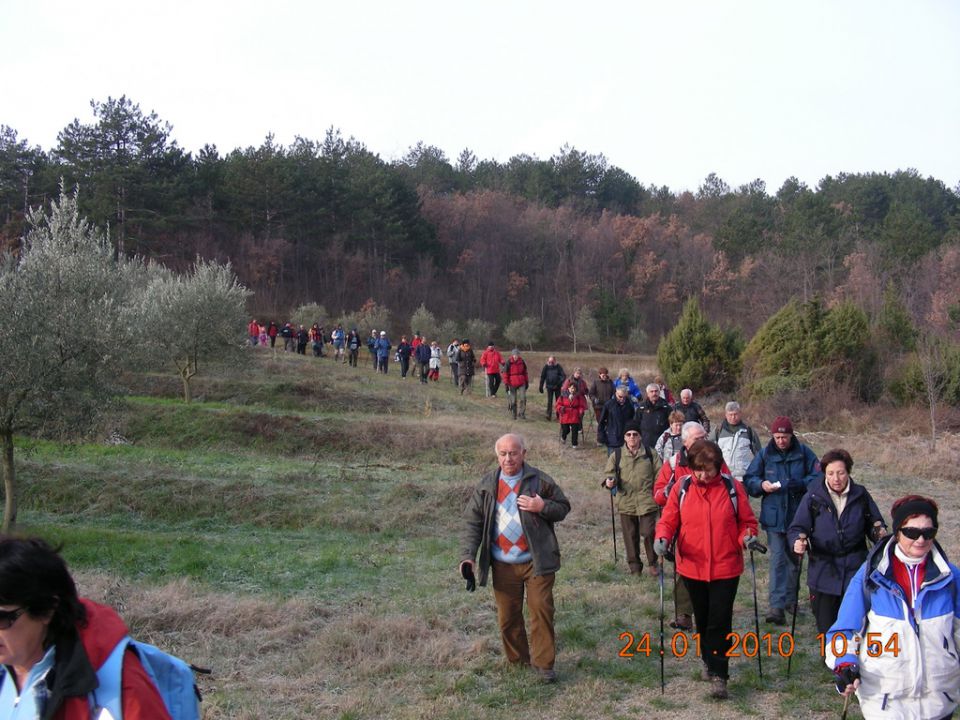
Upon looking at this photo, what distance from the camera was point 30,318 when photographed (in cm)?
1245

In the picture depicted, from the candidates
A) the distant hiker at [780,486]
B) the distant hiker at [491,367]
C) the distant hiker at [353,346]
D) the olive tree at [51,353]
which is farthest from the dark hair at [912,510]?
the distant hiker at [353,346]

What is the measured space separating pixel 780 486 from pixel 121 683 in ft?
21.6

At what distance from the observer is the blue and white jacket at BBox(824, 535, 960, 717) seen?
13.9ft

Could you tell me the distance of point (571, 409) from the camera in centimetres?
1995

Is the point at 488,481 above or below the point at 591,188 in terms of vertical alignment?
below

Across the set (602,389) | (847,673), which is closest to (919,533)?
(847,673)

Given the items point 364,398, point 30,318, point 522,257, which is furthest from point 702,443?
point 522,257

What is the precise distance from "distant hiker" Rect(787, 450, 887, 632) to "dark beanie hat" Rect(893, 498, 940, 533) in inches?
63.9

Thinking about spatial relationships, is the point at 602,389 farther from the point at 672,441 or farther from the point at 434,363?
the point at 434,363

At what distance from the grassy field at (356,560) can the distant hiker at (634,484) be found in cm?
57

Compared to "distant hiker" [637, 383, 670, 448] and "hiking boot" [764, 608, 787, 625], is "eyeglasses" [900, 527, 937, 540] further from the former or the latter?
"distant hiker" [637, 383, 670, 448]

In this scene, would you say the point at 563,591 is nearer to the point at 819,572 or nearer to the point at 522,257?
the point at 819,572

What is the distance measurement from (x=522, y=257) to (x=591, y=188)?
1541 cm

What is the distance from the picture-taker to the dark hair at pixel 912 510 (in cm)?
444
